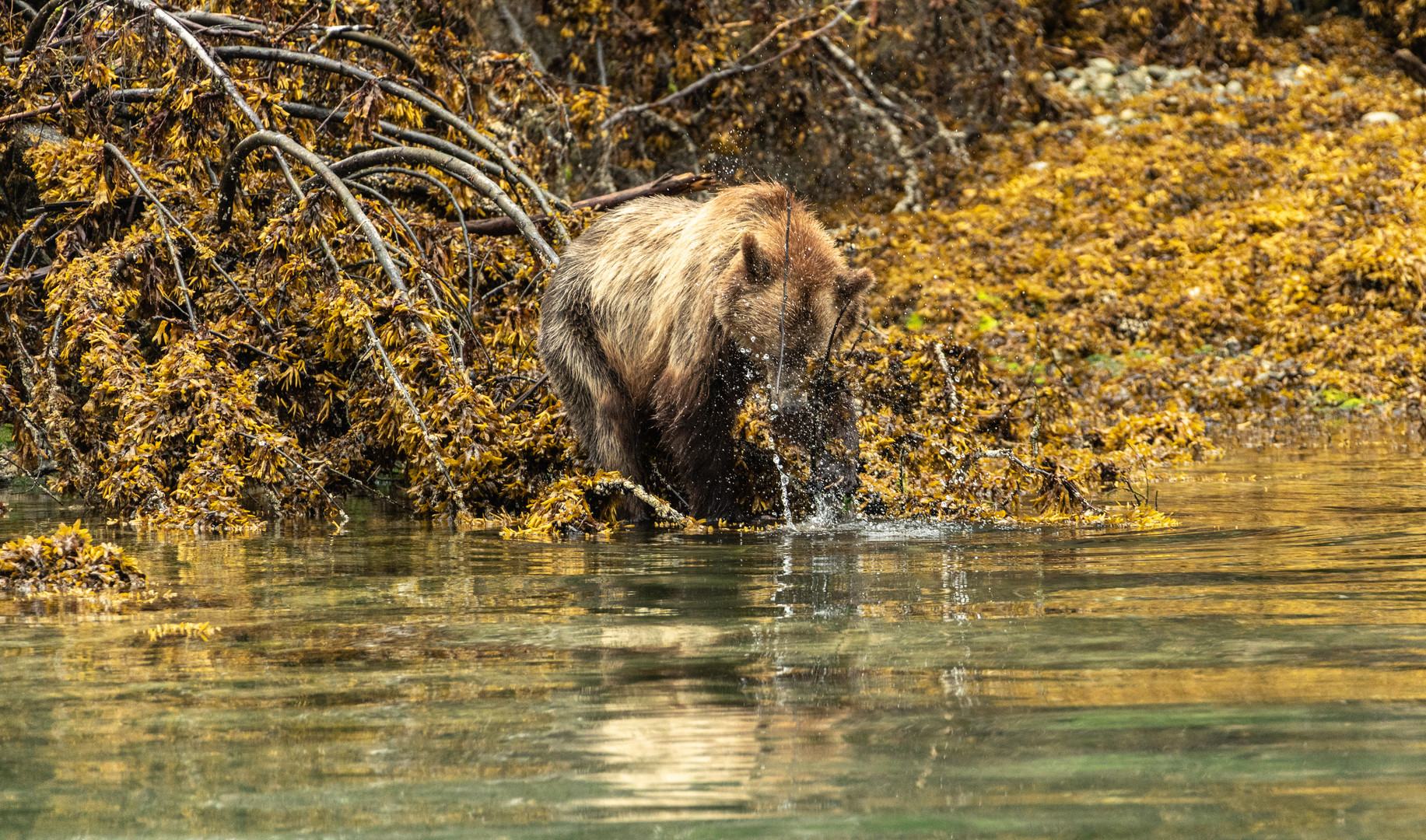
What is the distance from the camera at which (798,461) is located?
7.50 m

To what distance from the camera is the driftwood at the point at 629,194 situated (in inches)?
376

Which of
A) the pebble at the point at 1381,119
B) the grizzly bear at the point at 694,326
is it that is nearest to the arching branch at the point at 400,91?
the grizzly bear at the point at 694,326

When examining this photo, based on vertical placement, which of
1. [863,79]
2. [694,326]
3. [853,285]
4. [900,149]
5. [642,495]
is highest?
[863,79]

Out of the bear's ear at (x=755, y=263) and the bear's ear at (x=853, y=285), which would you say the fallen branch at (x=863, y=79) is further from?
the bear's ear at (x=755, y=263)

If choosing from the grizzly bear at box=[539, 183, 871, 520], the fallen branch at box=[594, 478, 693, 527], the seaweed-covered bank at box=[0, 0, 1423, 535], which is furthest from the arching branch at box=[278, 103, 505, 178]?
the fallen branch at box=[594, 478, 693, 527]

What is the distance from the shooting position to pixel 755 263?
24.4ft

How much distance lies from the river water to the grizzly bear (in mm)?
1803

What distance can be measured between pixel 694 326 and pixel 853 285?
0.80 metres

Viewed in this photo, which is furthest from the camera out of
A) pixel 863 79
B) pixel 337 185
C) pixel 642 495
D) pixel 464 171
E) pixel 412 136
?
pixel 863 79

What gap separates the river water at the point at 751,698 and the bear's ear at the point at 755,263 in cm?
201

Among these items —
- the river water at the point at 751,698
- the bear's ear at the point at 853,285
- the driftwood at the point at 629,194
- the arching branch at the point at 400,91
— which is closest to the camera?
the river water at the point at 751,698

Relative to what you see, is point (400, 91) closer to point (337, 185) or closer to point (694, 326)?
point (337, 185)

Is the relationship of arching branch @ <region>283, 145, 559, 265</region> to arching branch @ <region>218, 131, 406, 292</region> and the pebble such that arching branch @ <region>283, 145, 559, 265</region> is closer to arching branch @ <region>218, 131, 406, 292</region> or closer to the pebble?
arching branch @ <region>218, 131, 406, 292</region>

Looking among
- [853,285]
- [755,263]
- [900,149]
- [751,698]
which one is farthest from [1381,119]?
[751,698]
